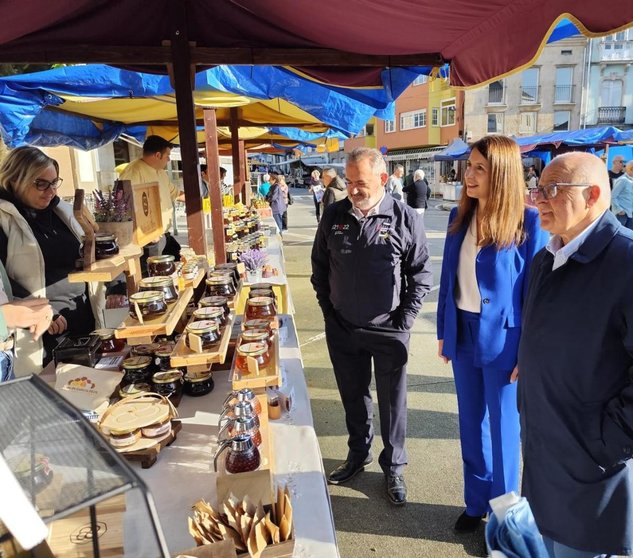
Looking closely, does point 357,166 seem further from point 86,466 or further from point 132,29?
point 86,466

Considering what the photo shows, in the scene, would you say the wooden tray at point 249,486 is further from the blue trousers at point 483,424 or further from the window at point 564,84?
the window at point 564,84

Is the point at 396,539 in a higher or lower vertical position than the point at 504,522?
lower

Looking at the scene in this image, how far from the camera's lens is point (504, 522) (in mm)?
1474

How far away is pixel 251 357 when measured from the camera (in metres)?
1.88

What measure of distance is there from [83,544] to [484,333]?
176 centimetres

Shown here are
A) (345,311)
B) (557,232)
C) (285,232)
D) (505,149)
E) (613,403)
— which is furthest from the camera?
(285,232)

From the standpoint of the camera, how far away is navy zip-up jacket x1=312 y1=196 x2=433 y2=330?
2488 mm

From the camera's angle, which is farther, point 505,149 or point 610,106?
point 610,106

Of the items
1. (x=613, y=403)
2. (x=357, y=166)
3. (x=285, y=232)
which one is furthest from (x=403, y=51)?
(x=285, y=232)

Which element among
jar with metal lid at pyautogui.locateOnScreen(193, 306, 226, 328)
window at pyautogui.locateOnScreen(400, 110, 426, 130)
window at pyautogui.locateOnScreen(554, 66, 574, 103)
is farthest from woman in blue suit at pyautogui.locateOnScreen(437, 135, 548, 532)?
window at pyautogui.locateOnScreen(554, 66, 574, 103)

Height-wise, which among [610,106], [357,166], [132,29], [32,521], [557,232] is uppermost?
[610,106]

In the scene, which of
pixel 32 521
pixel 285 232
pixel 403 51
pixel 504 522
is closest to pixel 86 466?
pixel 32 521

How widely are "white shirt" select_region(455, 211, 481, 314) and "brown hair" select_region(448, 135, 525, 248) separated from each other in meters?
0.12

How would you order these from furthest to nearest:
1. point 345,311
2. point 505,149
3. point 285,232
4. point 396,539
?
point 285,232 → point 345,311 → point 396,539 → point 505,149
